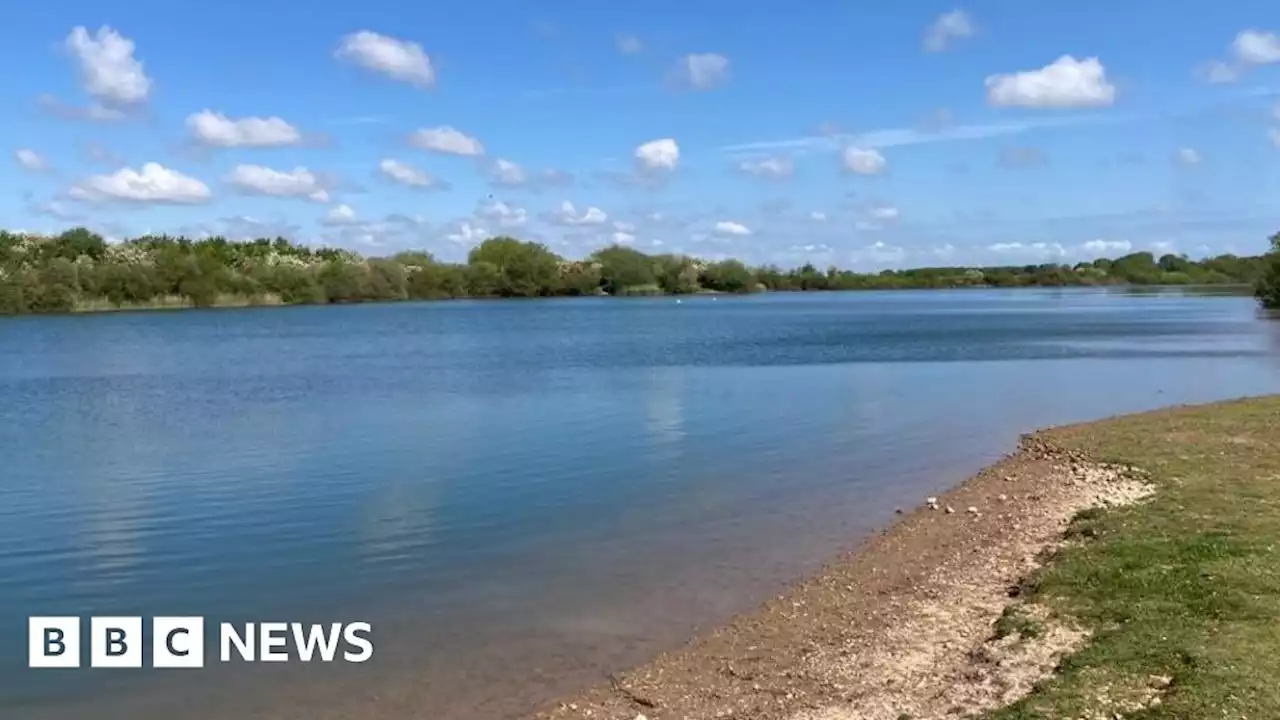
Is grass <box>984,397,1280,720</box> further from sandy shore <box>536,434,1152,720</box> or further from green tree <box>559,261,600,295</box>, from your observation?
green tree <box>559,261,600,295</box>

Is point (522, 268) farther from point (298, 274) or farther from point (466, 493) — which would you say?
point (466, 493)

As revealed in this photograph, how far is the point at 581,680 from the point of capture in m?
9.16

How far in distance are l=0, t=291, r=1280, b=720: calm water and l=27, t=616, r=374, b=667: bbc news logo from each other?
235 millimetres

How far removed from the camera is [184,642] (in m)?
10.2

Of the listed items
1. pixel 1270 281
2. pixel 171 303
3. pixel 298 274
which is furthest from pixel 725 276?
pixel 1270 281

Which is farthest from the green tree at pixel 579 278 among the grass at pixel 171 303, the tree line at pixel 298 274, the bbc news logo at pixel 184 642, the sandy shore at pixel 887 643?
the bbc news logo at pixel 184 642

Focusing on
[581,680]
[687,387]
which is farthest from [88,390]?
[581,680]

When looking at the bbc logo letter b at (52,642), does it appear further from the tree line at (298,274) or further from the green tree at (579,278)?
the green tree at (579,278)

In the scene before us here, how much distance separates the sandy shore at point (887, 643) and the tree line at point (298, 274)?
77033 mm

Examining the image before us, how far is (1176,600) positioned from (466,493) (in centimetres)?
1132

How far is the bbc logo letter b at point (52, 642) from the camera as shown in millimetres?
9812

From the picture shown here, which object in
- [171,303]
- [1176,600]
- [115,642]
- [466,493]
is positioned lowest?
[115,642]

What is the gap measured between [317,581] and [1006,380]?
28.7 metres

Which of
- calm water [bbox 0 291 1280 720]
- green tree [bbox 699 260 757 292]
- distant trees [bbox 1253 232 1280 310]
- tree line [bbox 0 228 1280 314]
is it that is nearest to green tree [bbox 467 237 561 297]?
tree line [bbox 0 228 1280 314]
